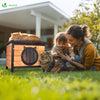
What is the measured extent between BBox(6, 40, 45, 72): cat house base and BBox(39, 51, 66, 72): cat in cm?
53

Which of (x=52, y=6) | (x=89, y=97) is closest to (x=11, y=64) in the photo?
(x=89, y=97)

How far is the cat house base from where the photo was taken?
382 centimetres

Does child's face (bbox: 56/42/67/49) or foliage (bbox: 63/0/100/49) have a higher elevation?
foliage (bbox: 63/0/100/49)

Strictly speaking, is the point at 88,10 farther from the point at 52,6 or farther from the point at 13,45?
the point at 13,45

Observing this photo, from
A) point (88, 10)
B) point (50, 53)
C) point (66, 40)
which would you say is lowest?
point (50, 53)

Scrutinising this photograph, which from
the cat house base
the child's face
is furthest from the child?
the cat house base

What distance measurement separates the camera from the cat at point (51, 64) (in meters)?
3.27

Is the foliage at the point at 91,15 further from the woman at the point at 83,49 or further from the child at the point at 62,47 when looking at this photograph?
the woman at the point at 83,49

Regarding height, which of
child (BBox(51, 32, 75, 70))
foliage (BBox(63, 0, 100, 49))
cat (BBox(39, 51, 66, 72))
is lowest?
cat (BBox(39, 51, 66, 72))

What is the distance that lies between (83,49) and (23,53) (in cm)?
159

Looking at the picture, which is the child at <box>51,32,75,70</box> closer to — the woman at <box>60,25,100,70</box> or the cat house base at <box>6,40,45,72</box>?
the woman at <box>60,25,100,70</box>

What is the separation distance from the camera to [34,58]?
411 cm

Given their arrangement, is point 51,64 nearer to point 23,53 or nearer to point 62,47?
point 62,47

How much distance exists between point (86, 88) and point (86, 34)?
213 cm
